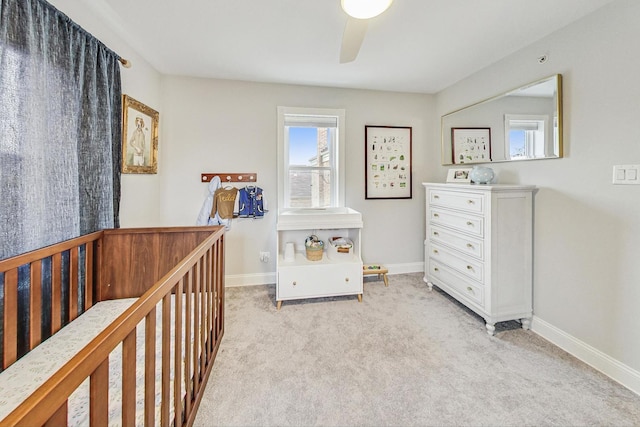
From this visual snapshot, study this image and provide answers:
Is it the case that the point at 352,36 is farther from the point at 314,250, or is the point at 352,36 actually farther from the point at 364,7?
the point at 314,250

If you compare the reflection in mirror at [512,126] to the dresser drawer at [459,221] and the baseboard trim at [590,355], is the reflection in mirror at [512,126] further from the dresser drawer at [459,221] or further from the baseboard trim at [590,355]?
the baseboard trim at [590,355]

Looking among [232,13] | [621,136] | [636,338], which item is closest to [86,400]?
[232,13]

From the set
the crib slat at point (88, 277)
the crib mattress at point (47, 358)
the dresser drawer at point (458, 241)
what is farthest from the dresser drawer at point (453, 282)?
the crib slat at point (88, 277)

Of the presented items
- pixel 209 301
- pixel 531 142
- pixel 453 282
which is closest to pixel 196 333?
pixel 209 301

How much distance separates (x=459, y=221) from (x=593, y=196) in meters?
0.89

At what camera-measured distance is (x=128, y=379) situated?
838mm

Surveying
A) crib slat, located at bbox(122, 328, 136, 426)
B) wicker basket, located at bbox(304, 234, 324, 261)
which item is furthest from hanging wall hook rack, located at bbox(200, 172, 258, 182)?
crib slat, located at bbox(122, 328, 136, 426)

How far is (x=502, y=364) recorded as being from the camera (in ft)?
5.95

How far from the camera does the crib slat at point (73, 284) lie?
65.1 inches

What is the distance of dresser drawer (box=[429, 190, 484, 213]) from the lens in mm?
2276

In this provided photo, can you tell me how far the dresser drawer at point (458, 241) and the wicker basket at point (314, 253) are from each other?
3.93 feet

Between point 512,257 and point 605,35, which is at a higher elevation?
point 605,35

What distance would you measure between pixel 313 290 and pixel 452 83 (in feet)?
8.80

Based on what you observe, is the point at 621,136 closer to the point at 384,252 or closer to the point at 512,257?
the point at 512,257
